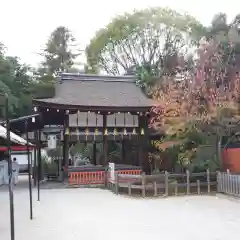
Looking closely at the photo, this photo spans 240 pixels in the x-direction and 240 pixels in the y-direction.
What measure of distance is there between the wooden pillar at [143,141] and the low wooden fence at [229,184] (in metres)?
6.62

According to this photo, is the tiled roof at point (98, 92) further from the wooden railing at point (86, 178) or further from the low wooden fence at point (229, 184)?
the low wooden fence at point (229, 184)

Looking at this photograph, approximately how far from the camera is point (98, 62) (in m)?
39.4

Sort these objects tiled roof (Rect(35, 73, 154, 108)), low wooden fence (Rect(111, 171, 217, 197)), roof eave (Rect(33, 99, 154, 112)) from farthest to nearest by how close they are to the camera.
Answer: tiled roof (Rect(35, 73, 154, 108))
roof eave (Rect(33, 99, 154, 112))
low wooden fence (Rect(111, 171, 217, 197))

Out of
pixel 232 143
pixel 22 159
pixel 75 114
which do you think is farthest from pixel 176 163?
pixel 22 159

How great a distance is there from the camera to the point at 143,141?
2230 cm

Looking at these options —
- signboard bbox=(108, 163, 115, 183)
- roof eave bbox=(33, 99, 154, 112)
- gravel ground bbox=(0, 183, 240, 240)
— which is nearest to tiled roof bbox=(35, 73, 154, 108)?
roof eave bbox=(33, 99, 154, 112)

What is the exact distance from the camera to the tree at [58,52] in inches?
2063

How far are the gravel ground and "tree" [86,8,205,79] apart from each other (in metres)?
22.4

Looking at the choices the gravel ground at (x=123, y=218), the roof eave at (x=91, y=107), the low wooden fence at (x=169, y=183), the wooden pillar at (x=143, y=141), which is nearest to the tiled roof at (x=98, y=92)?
the roof eave at (x=91, y=107)

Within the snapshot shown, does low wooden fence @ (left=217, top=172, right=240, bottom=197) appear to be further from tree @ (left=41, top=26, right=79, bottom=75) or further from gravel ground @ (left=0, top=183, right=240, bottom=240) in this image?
tree @ (left=41, top=26, right=79, bottom=75)

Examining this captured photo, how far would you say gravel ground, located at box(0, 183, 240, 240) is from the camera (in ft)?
28.0

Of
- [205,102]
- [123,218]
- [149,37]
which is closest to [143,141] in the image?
[205,102]

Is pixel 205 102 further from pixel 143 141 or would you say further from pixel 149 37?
pixel 149 37

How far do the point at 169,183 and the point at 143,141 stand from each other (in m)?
6.26
